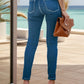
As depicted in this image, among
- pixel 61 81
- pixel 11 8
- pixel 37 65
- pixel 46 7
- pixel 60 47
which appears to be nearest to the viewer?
pixel 11 8

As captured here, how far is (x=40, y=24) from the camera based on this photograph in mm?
2605

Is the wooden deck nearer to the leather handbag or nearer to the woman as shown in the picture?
the woman

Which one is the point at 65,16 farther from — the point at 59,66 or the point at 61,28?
the point at 59,66

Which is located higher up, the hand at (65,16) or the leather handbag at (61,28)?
the hand at (65,16)

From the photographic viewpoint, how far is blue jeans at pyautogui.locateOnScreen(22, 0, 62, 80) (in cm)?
252

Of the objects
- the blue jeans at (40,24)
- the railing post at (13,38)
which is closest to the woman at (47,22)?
the blue jeans at (40,24)

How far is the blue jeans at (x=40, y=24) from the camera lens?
2.52m

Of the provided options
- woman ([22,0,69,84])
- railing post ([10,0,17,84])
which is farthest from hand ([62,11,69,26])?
railing post ([10,0,17,84])

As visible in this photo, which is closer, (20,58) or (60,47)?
(20,58)

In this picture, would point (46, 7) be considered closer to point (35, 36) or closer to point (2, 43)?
point (35, 36)

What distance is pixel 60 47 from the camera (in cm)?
563

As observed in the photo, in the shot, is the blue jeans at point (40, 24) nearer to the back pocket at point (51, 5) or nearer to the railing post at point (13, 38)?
the back pocket at point (51, 5)

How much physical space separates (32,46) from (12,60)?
0.90ft

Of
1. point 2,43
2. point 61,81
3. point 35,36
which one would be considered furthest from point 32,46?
point 61,81
